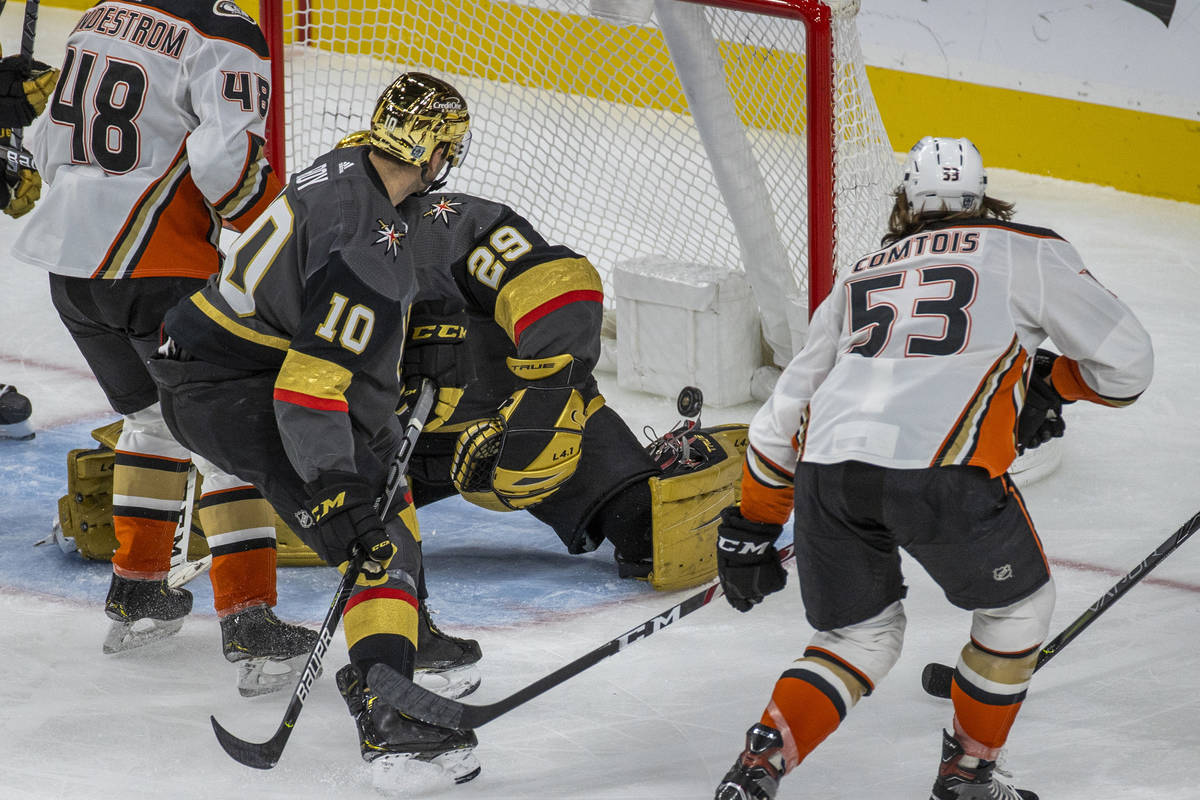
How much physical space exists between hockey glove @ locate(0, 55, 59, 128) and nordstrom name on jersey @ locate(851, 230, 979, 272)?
7.15 feet

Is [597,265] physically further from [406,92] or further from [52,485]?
[406,92]

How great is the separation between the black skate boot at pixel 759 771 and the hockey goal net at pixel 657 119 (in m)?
1.50

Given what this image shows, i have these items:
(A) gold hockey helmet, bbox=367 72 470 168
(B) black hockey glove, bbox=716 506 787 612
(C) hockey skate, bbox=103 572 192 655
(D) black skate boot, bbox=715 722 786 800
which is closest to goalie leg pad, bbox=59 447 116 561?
(C) hockey skate, bbox=103 572 192 655

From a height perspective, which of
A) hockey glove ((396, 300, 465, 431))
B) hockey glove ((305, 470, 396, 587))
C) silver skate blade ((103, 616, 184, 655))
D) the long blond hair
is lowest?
silver skate blade ((103, 616, 184, 655))

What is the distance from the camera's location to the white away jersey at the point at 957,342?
2143 millimetres

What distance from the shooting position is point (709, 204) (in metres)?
5.16

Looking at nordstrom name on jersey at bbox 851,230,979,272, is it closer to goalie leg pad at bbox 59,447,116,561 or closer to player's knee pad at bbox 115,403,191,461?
player's knee pad at bbox 115,403,191,461

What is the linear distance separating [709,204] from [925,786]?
2.98 metres

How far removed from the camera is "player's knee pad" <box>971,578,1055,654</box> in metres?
2.25

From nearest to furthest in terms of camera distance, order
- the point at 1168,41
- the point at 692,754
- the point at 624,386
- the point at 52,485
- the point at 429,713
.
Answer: the point at 429,713
the point at 692,754
the point at 52,485
the point at 624,386
the point at 1168,41

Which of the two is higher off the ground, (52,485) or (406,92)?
(406,92)

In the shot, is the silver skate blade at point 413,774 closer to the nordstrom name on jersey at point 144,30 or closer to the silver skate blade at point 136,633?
the silver skate blade at point 136,633

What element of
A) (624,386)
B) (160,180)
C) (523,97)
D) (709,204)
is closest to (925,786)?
(160,180)

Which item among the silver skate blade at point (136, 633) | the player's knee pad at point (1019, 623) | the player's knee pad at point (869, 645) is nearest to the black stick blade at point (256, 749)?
the silver skate blade at point (136, 633)
